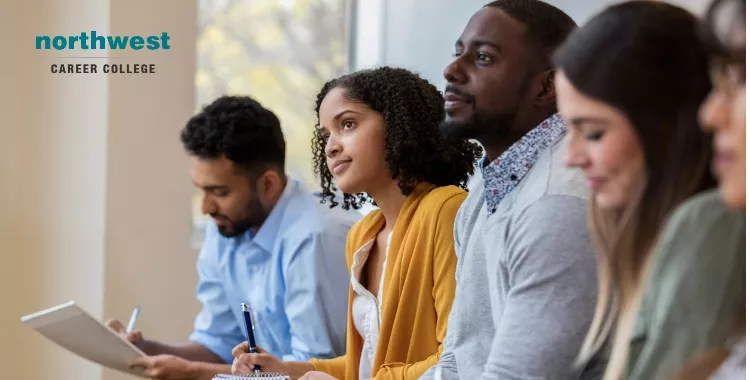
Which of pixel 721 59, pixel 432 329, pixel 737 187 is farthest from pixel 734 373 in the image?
pixel 432 329

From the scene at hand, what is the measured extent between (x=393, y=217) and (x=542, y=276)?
836mm

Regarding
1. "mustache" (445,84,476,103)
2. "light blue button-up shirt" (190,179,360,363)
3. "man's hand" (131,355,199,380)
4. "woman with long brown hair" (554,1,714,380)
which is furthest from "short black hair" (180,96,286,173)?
"woman with long brown hair" (554,1,714,380)

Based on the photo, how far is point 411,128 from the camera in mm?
2105

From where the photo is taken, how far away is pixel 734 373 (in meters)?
0.98

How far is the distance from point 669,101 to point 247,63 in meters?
2.76

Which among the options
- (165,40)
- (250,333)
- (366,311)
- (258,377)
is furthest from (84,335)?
(165,40)

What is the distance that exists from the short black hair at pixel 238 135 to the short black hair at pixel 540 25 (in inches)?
49.5

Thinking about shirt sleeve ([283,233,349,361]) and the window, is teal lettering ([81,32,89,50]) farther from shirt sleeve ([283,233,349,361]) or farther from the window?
A: shirt sleeve ([283,233,349,361])

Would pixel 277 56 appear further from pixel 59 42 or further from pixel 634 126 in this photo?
pixel 634 126

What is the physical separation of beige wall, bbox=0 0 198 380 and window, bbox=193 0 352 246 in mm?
233

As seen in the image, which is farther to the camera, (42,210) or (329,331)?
(42,210)

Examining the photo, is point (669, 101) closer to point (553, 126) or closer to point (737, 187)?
point (737, 187)

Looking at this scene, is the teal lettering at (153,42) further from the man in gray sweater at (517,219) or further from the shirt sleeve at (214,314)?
the man in gray sweater at (517,219)

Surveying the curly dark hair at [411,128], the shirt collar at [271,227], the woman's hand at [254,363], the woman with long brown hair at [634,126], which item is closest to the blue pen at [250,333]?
the woman's hand at [254,363]
